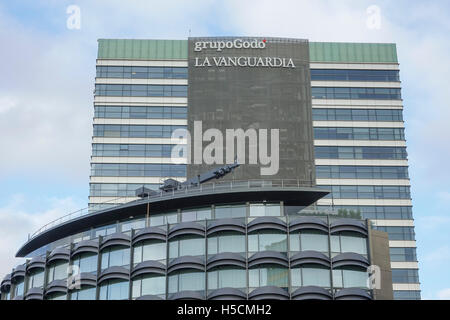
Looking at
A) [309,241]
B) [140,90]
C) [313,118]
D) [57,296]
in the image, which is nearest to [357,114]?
[313,118]

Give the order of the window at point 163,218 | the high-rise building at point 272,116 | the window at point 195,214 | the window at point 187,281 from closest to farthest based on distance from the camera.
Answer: the window at point 187,281 < the window at point 195,214 < the window at point 163,218 < the high-rise building at point 272,116

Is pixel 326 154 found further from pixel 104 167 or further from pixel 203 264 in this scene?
pixel 203 264

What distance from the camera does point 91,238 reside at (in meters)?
70.2

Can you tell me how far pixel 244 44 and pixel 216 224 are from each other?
212ft

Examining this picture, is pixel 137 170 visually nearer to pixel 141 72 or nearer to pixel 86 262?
pixel 141 72

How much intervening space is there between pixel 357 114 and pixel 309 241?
2386 inches

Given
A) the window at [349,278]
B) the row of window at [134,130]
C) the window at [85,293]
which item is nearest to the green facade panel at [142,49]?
the row of window at [134,130]

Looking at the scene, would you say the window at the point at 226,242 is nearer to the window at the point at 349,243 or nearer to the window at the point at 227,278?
the window at the point at 227,278

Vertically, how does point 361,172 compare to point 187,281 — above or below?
above

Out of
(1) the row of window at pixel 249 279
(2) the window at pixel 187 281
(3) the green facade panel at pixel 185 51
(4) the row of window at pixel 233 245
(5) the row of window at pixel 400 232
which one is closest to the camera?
(1) the row of window at pixel 249 279

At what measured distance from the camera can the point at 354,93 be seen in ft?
395

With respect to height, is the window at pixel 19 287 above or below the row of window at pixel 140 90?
below

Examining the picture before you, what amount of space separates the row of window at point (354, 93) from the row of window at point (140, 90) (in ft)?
75.6

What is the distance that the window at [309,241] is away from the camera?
6169cm
